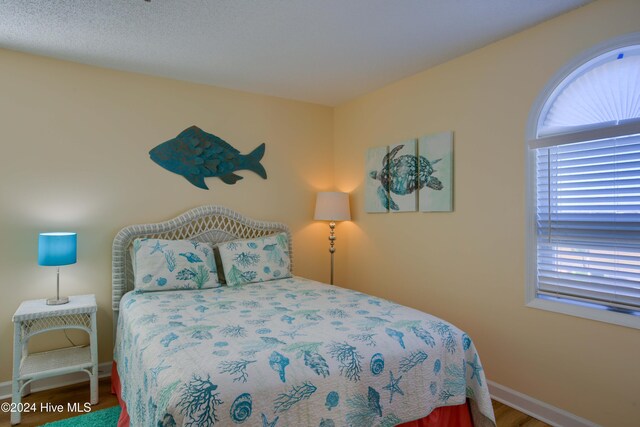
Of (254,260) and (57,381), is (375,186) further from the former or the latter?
(57,381)

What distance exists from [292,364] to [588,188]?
204cm

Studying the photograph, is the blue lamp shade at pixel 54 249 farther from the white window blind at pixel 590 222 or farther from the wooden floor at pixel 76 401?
the white window blind at pixel 590 222

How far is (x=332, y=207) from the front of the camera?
3.86m

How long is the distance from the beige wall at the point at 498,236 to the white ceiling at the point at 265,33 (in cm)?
19

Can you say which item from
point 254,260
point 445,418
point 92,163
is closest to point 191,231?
point 254,260

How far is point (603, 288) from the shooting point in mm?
2172

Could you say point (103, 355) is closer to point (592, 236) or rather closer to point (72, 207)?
point (72, 207)

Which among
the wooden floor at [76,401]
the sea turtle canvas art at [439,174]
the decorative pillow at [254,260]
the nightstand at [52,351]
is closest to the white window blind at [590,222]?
the sea turtle canvas art at [439,174]

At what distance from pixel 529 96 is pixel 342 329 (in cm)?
197

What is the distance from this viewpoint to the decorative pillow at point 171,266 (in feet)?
9.32

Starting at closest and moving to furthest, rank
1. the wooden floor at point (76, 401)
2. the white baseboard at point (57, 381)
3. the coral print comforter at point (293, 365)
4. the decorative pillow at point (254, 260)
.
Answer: the coral print comforter at point (293, 365) < the wooden floor at point (76, 401) < the white baseboard at point (57, 381) < the decorative pillow at point (254, 260)

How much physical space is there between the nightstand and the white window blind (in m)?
3.14

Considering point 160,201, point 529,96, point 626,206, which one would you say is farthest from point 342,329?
point 160,201

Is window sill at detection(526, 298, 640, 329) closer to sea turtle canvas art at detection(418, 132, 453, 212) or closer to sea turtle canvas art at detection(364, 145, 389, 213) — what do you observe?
sea turtle canvas art at detection(418, 132, 453, 212)
